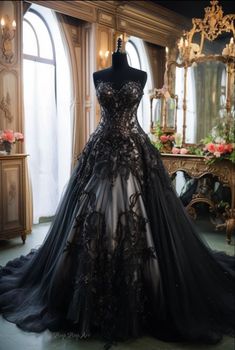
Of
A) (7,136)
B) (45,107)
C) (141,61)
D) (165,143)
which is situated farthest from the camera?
(141,61)

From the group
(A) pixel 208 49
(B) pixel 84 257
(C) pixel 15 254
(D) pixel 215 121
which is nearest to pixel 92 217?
(B) pixel 84 257

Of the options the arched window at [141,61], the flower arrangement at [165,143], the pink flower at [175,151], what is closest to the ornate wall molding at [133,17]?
the arched window at [141,61]

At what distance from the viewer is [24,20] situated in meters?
4.16

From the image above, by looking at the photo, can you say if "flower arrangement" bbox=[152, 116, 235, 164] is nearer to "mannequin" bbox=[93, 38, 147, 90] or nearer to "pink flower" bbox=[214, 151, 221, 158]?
"pink flower" bbox=[214, 151, 221, 158]

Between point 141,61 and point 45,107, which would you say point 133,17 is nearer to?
point 141,61

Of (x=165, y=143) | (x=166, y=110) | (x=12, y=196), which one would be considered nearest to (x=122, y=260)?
(x=12, y=196)

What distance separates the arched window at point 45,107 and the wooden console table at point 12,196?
2.73 feet

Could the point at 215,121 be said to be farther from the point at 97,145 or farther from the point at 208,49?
the point at 97,145

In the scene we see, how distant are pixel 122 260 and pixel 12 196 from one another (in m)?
1.89

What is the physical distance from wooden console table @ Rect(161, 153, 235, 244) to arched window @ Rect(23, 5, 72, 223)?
4.58 ft

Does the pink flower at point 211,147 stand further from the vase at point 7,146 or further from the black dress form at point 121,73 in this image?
the vase at point 7,146

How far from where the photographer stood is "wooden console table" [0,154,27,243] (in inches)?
132

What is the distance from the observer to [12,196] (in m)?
3.46

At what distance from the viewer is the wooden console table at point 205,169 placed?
11.8 feet
